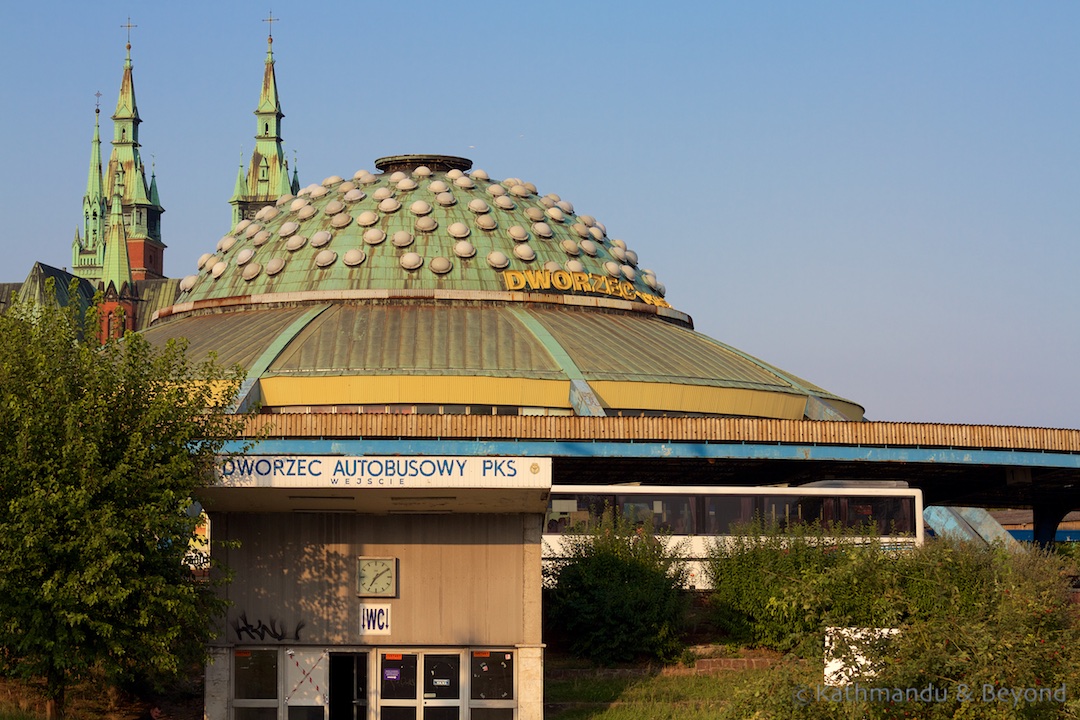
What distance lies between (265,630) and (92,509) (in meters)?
5.84

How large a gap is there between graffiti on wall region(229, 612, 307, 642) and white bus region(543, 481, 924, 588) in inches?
609

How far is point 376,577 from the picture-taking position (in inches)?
1432

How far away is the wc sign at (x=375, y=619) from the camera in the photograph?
3619 centimetres

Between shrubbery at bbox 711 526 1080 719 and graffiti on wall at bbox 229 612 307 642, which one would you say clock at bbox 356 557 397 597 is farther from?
shrubbery at bbox 711 526 1080 719

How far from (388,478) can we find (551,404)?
2738cm

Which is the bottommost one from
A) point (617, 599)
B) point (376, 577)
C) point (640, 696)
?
point (640, 696)

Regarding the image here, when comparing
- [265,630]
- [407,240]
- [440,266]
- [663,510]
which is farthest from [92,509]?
[407,240]

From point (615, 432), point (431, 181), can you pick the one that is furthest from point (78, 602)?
point (431, 181)

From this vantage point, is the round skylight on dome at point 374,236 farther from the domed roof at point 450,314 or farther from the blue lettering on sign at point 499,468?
the blue lettering on sign at point 499,468

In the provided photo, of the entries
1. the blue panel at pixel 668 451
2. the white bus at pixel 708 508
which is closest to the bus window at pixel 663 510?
the white bus at pixel 708 508

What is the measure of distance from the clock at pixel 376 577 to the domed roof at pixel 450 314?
2250 centimetres

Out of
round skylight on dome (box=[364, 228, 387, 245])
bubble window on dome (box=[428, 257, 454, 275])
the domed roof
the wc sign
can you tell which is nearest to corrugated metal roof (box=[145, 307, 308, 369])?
the domed roof

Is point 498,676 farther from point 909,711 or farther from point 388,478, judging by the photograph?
point 909,711

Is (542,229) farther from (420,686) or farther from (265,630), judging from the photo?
(420,686)
